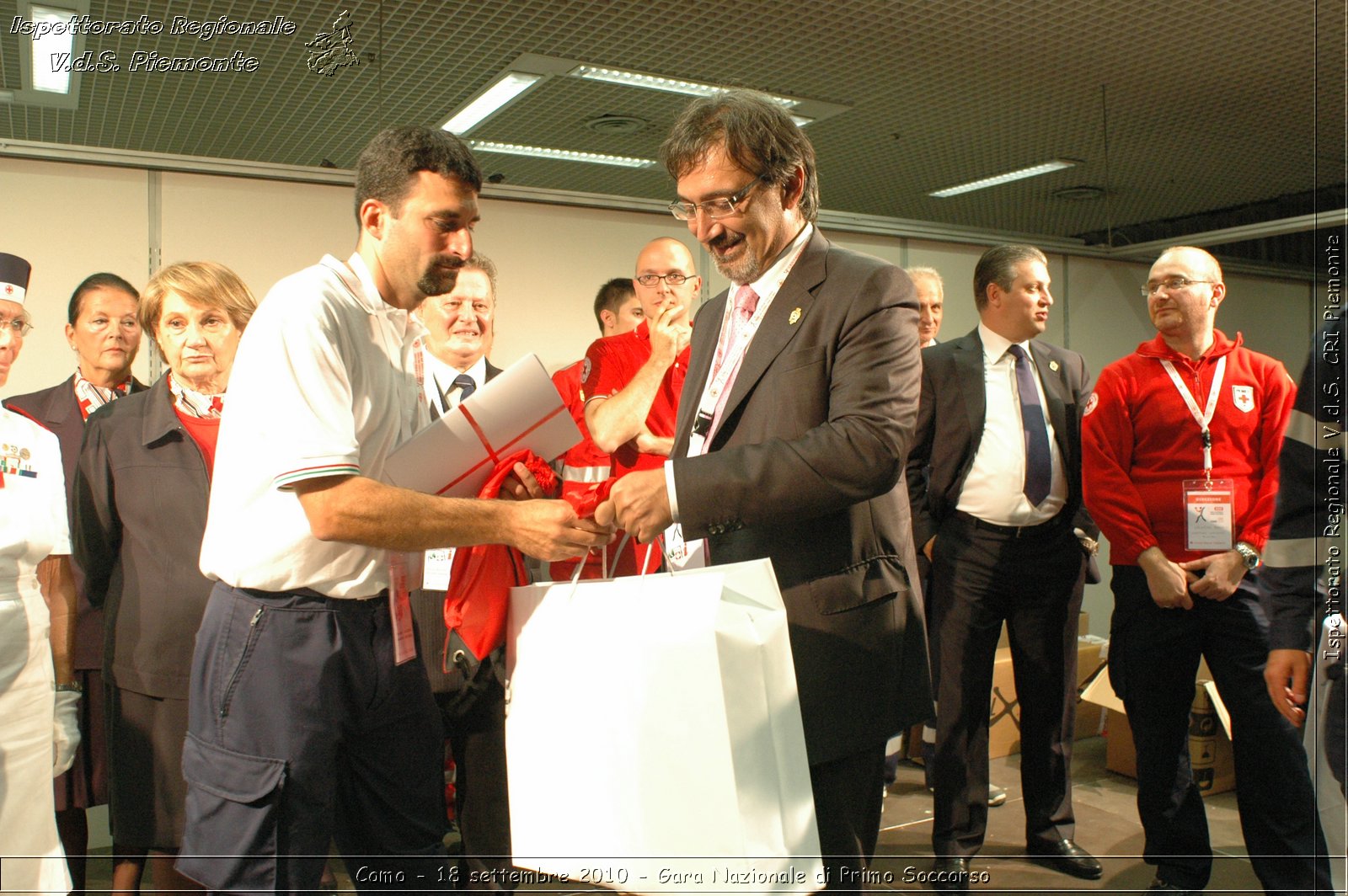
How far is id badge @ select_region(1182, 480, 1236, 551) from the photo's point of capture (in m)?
2.94

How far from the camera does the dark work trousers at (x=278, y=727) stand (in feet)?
4.91

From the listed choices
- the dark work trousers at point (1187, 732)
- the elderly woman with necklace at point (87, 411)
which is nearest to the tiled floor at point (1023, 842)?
the dark work trousers at point (1187, 732)

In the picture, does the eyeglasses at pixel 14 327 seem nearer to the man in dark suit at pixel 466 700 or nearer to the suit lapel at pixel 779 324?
the man in dark suit at pixel 466 700

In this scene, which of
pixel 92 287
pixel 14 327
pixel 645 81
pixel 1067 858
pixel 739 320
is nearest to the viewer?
pixel 739 320

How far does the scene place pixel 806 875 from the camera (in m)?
1.39

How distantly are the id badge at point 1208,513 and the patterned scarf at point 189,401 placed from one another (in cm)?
283

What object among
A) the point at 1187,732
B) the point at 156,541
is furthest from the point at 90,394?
the point at 1187,732

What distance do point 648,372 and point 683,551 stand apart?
2.69ft

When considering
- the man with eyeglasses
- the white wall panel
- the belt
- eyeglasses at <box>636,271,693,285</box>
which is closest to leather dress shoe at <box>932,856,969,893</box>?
the man with eyeglasses

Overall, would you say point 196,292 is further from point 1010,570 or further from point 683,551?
point 1010,570

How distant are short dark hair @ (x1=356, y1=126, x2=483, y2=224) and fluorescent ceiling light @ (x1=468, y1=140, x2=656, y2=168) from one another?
401cm

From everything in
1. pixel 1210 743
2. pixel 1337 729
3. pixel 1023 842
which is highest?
pixel 1337 729

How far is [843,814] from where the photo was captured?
63.5 inches

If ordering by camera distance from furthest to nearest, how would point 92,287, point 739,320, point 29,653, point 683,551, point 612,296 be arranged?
point 612,296
point 92,287
point 29,653
point 683,551
point 739,320
